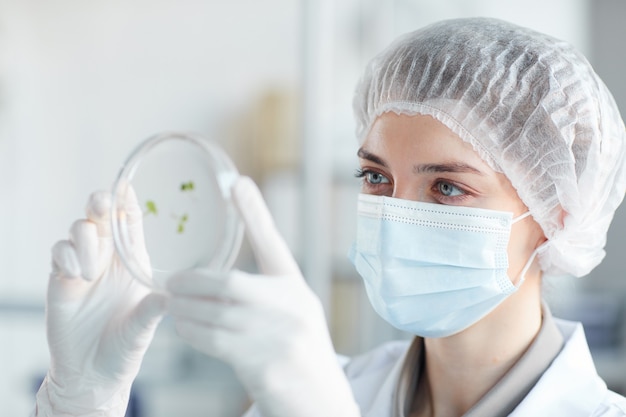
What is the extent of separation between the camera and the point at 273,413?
0.89m

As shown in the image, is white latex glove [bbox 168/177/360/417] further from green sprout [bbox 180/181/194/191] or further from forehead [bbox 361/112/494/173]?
forehead [bbox 361/112/494/173]

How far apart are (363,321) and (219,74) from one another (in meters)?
1.42

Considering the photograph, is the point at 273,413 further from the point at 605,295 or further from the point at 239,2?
the point at 239,2

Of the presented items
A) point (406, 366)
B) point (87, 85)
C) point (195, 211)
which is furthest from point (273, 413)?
point (87, 85)

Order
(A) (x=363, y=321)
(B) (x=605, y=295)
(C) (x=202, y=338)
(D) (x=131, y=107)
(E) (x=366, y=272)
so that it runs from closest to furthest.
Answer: (C) (x=202, y=338) < (E) (x=366, y=272) < (A) (x=363, y=321) < (B) (x=605, y=295) < (D) (x=131, y=107)

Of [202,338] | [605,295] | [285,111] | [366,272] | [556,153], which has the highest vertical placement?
[556,153]

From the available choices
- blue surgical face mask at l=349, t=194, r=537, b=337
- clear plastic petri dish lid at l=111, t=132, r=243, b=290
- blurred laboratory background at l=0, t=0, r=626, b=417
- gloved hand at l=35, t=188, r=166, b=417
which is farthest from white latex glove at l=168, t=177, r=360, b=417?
blurred laboratory background at l=0, t=0, r=626, b=417

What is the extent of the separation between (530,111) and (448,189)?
17 centimetres

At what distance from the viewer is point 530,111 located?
3.82 feet

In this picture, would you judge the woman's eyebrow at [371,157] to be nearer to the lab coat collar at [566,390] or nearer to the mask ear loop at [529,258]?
the mask ear loop at [529,258]

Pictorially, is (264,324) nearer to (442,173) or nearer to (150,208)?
(150,208)

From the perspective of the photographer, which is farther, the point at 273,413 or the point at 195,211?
the point at 195,211

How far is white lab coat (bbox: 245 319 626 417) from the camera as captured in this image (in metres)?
1.16

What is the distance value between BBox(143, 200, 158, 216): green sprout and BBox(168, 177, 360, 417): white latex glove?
0.21 m
